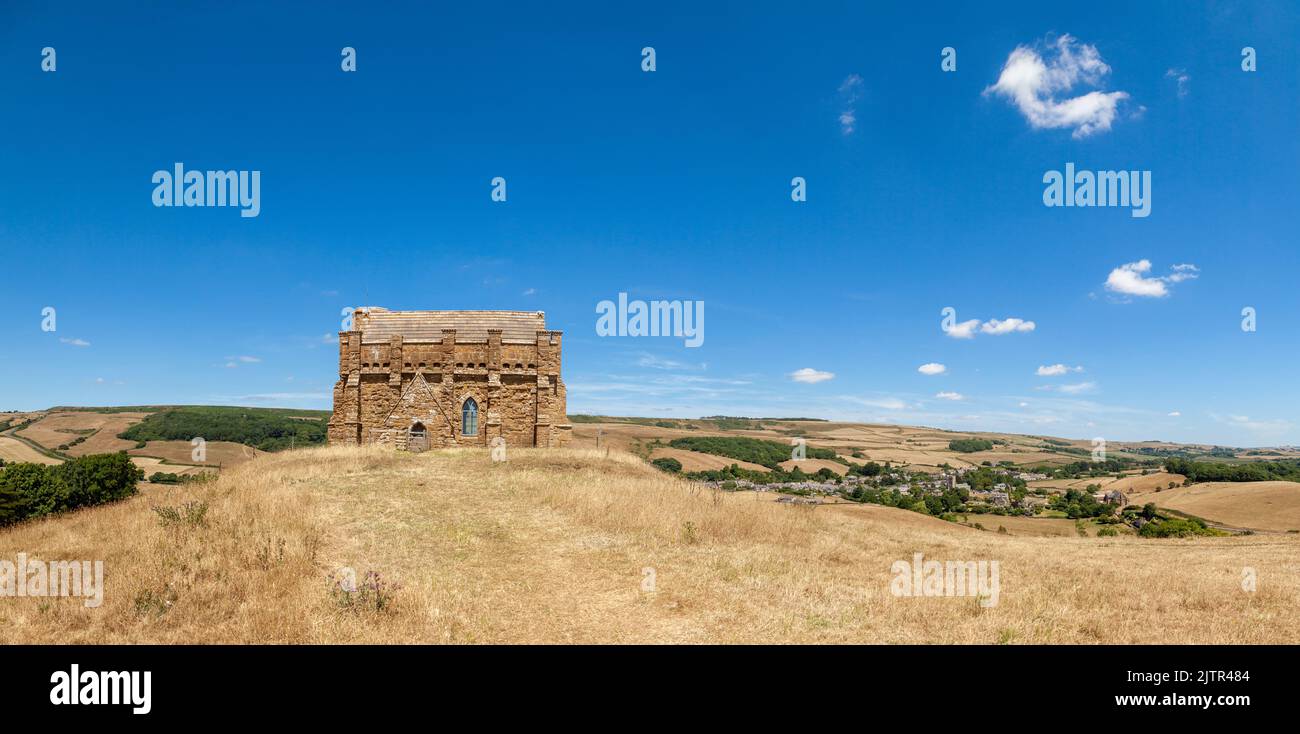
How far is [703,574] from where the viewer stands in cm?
1016

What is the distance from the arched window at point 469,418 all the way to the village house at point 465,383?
52 mm

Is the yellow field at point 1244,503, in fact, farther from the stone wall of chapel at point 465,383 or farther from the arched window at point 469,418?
the arched window at point 469,418

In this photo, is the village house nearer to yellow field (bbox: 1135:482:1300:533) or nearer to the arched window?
the arched window

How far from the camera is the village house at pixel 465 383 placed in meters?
28.2

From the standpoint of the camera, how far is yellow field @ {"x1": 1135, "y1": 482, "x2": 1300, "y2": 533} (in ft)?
149

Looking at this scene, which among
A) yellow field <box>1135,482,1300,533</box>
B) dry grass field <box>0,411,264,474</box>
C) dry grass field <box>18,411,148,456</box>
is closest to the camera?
yellow field <box>1135,482,1300,533</box>

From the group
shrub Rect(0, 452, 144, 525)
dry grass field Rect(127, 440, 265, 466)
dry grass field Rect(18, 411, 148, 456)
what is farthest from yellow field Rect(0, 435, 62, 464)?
shrub Rect(0, 452, 144, 525)

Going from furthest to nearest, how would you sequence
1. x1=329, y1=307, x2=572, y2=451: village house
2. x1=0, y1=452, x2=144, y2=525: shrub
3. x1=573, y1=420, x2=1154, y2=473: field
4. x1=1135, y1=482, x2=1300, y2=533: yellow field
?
1. x1=573, y1=420, x2=1154, y2=473: field
2. x1=1135, y1=482, x2=1300, y2=533: yellow field
3. x1=0, y1=452, x2=144, y2=525: shrub
4. x1=329, y1=307, x2=572, y2=451: village house

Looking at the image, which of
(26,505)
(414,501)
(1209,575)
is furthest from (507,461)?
(26,505)

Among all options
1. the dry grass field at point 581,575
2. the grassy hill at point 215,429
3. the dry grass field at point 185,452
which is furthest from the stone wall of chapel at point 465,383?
the grassy hill at point 215,429

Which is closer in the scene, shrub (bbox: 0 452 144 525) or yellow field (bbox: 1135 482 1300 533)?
shrub (bbox: 0 452 144 525)

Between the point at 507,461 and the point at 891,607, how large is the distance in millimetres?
17856

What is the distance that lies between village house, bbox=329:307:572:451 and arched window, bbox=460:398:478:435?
0.05 meters

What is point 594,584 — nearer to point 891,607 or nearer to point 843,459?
point 891,607
